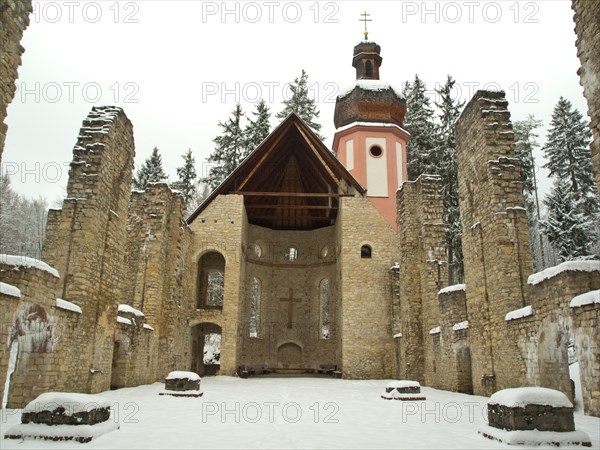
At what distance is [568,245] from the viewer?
80.3 feet

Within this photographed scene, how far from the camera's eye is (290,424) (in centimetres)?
759

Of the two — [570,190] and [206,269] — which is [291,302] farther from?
[570,190]

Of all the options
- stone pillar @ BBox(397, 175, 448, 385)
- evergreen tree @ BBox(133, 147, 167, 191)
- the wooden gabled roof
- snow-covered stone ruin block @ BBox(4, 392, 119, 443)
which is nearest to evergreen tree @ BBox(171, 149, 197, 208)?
evergreen tree @ BBox(133, 147, 167, 191)

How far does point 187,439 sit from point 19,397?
16.2 feet

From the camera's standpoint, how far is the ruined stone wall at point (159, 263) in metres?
17.4

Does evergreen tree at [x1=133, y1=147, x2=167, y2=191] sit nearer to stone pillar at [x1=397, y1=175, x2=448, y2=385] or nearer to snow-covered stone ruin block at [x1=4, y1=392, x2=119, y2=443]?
stone pillar at [x1=397, y1=175, x2=448, y2=385]

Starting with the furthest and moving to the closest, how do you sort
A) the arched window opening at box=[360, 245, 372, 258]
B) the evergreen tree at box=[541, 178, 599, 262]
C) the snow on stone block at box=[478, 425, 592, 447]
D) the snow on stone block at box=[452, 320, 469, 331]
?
1. the evergreen tree at box=[541, 178, 599, 262]
2. the arched window opening at box=[360, 245, 372, 258]
3. the snow on stone block at box=[452, 320, 469, 331]
4. the snow on stone block at box=[478, 425, 592, 447]

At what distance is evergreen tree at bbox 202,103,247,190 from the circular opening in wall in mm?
9691

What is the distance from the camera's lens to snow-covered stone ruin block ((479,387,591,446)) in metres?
5.90

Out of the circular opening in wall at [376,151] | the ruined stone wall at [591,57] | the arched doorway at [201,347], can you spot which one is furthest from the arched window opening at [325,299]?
the ruined stone wall at [591,57]

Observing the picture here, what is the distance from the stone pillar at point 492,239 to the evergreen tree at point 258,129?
77.9 feet

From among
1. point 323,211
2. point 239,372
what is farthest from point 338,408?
point 323,211

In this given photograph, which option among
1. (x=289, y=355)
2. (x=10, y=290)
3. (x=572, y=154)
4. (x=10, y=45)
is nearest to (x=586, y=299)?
(x=10, y=290)

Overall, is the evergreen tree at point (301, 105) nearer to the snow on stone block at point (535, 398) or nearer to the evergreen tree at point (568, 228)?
the evergreen tree at point (568, 228)
